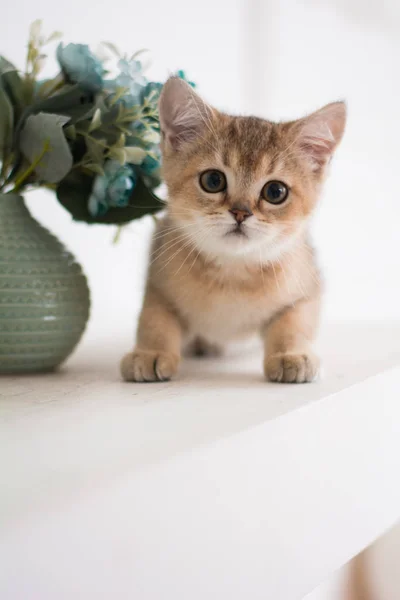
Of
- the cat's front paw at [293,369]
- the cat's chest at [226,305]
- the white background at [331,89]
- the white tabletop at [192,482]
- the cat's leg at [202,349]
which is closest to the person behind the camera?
the white tabletop at [192,482]

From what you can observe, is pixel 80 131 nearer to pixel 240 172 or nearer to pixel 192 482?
pixel 240 172

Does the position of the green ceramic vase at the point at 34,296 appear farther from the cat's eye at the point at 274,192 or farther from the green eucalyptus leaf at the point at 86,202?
the cat's eye at the point at 274,192

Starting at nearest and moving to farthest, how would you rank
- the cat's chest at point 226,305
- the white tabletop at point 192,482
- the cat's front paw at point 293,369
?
the white tabletop at point 192,482, the cat's front paw at point 293,369, the cat's chest at point 226,305

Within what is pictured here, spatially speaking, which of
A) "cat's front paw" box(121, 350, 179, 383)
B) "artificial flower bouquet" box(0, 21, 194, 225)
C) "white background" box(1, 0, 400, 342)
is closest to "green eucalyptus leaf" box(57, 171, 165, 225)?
"artificial flower bouquet" box(0, 21, 194, 225)

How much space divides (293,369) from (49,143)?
465 mm

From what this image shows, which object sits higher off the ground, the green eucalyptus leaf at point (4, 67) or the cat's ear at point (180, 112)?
the green eucalyptus leaf at point (4, 67)

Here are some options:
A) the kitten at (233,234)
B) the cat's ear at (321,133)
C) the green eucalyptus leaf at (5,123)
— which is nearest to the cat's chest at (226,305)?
the kitten at (233,234)

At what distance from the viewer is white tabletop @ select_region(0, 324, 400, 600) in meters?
0.39

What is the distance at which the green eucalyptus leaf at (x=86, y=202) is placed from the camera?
0.93m

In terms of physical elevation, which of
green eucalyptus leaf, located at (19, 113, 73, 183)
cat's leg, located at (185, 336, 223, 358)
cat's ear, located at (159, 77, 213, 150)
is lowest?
cat's leg, located at (185, 336, 223, 358)

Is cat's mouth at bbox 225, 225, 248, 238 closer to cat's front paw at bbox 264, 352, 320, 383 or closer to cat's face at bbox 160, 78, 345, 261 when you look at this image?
cat's face at bbox 160, 78, 345, 261

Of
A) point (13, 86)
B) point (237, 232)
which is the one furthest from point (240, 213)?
point (13, 86)

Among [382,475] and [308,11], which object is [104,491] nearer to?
[382,475]

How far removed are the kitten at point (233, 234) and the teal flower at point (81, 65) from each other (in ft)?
0.34
